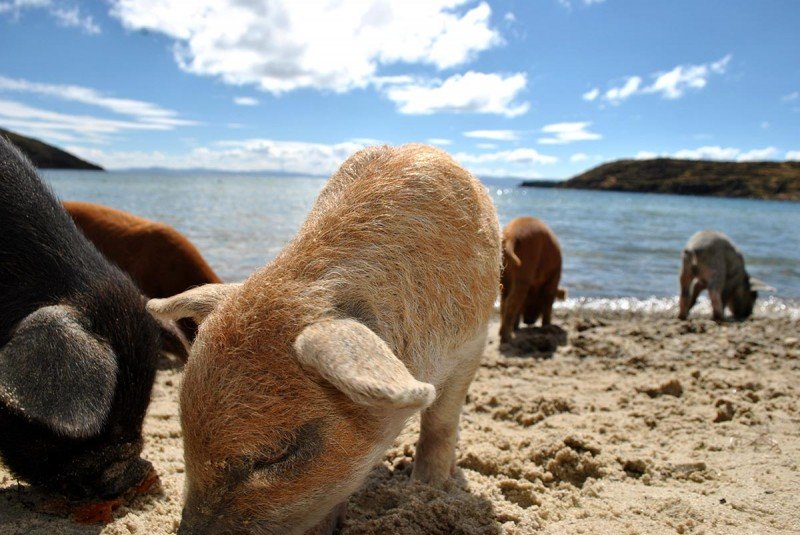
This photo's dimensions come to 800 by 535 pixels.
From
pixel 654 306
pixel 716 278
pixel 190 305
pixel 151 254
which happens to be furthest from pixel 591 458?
pixel 654 306

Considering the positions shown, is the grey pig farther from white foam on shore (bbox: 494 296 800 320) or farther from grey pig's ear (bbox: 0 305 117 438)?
grey pig's ear (bbox: 0 305 117 438)

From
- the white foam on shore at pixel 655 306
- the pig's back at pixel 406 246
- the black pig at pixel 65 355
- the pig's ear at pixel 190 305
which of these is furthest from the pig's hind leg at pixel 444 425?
the white foam on shore at pixel 655 306

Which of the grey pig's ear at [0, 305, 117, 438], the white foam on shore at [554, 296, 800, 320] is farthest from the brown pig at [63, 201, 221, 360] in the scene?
Answer: the white foam on shore at [554, 296, 800, 320]

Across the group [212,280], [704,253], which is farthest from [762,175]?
[212,280]

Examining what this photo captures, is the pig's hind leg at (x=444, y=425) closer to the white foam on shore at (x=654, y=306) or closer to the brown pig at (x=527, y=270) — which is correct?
the brown pig at (x=527, y=270)

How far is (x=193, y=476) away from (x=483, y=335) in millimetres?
1869

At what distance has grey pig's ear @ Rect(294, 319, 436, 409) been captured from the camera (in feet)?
6.21

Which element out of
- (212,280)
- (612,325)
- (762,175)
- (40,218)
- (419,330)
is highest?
(762,175)

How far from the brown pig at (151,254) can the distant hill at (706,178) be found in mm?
106216

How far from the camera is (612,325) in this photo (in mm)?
9367

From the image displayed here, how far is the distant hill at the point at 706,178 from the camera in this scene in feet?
320

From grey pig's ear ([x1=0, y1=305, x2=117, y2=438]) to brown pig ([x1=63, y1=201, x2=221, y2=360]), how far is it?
4063 mm

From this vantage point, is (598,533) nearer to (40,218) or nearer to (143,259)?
(40,218)

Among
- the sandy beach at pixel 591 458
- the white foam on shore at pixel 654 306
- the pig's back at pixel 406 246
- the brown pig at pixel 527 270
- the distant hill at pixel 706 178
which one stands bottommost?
the white foam on shore at pixel 654 306
